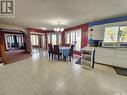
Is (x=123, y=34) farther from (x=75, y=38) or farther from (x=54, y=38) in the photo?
(x=54, y=38)

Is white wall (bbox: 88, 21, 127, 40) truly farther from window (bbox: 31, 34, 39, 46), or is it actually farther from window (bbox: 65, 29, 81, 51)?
window (bbox: 31, 34, 39, 46)

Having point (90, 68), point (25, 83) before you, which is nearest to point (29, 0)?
point (25, 83)

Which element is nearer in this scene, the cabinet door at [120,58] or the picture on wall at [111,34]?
the cabinet door at [120,58]

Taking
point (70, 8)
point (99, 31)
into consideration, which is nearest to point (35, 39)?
point (99, 31)

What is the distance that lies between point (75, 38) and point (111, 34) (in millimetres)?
3199

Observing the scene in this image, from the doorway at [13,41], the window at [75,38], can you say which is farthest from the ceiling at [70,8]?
the doorway at [13,41]

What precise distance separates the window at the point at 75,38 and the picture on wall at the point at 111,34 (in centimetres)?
233

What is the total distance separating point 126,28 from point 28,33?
718 centimetres

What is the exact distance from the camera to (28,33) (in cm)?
717

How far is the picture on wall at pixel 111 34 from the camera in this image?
375cm

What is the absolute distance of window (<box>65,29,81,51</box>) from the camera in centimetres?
635

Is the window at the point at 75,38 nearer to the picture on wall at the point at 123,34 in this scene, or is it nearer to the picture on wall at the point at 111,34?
the picture on wall at the point at 111,34

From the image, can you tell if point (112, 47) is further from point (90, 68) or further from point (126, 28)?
point (90, 68)

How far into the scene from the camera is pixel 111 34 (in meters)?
3.85
